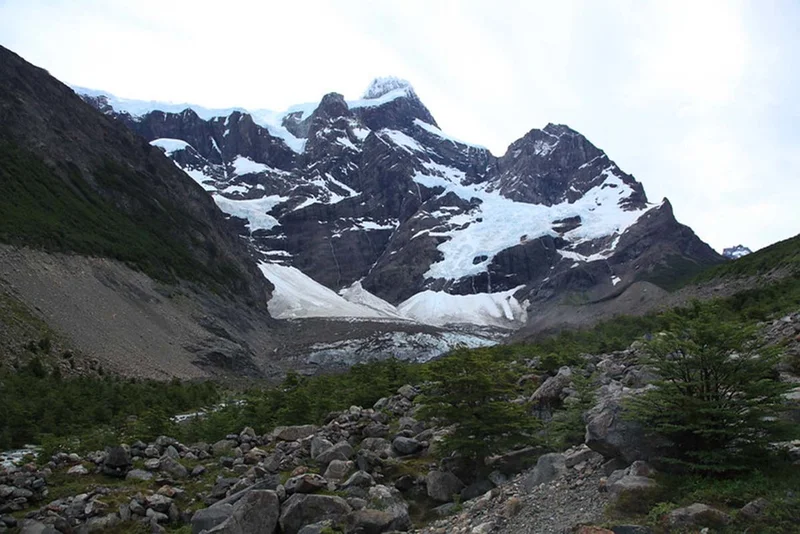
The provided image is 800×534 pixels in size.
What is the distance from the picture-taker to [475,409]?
12930 mm

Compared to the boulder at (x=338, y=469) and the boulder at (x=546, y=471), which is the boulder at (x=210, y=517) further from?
the boulder at (x=546, y=471)

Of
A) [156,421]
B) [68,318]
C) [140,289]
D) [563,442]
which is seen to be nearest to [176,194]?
[140,289]

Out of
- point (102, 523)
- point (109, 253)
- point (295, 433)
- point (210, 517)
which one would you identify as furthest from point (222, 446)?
point (109, 253)

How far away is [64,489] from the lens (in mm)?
14172

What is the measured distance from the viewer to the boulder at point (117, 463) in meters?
15.6

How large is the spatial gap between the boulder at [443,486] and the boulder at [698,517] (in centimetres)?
595

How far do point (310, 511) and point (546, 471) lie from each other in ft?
15.6

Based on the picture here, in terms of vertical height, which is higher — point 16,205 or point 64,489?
point 16,205

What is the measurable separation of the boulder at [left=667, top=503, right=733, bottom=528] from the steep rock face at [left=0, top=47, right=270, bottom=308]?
239 ft

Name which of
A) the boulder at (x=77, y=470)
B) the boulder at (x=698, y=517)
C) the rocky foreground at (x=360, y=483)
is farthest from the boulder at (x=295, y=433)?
the boulder at (x=698, y=517)

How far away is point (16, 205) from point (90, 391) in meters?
60.7

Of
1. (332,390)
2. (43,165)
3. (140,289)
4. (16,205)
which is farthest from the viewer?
(43,165)

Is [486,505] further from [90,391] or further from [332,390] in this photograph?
[90,391]

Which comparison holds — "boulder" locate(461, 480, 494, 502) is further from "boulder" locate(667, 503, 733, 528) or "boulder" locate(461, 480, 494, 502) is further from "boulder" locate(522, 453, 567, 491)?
"boulder" locate(667, 503, 733, 528)
